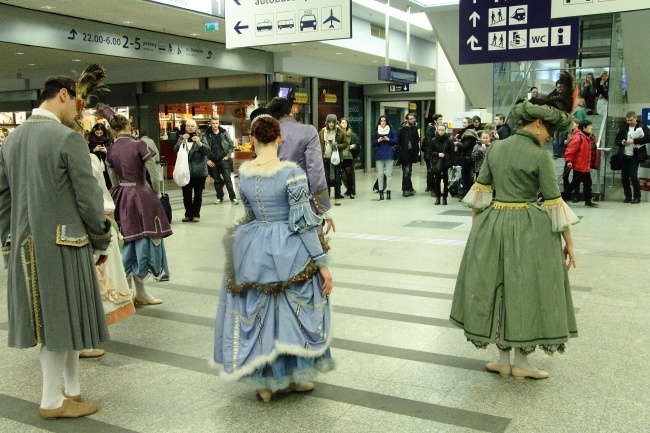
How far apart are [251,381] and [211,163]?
29.8 feet

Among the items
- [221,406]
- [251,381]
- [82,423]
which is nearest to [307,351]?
[251,381]

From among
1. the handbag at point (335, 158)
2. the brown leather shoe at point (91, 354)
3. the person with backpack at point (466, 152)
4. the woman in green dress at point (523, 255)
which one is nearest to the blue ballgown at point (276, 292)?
the woman in green dress at point (523, 255)

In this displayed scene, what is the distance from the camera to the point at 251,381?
11.1ft

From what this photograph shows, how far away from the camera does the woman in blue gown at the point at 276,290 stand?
332 centimetres

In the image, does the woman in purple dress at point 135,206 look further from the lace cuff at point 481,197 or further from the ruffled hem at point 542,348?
the ruffled hem at point 542,348

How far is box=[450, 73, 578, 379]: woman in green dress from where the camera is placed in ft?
11.8

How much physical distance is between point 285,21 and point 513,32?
283 cm

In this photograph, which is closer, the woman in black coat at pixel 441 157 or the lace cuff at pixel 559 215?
the lace cuff at pixel 559 215

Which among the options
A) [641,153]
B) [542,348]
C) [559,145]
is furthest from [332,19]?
[559,145]

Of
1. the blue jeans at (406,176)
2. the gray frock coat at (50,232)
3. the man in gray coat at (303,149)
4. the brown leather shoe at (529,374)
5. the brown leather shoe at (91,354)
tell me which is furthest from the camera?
the blue jeans at (406,176)

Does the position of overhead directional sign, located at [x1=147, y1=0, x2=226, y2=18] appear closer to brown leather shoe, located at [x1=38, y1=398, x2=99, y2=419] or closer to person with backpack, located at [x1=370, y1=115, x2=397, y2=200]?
person with backpack, located at [x1=370, y1=115, x2=397, y2=200]

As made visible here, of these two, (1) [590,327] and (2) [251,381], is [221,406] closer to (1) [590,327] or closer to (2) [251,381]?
(2) [251,381]

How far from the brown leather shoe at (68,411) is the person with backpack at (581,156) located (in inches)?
402

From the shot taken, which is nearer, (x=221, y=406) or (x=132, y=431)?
(x=132, y=431)
